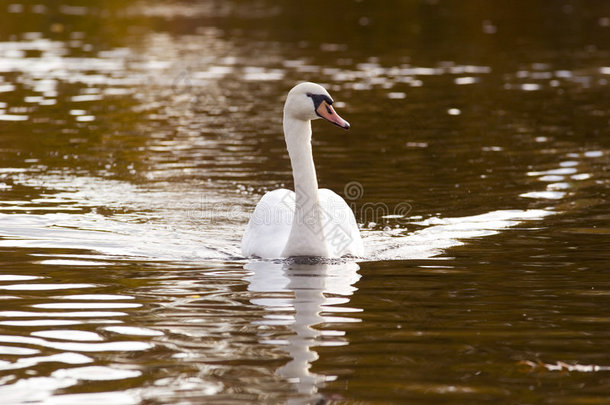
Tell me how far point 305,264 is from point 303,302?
145cm

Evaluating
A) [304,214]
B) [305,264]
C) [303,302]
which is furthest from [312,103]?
[303,302]

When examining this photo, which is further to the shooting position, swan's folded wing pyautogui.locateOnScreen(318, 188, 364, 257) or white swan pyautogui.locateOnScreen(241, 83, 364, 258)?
swan's folded wing pyautogui.locateOnScreen(318, 188, 364, 257)

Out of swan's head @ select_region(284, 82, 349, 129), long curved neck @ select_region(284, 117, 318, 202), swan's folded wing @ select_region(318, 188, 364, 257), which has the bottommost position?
Answer: swan's folded wing @ select_region(318, 188, 364, 257)

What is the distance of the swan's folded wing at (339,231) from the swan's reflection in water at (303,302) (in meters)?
0.20

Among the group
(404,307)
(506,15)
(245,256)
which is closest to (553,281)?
(404,307)

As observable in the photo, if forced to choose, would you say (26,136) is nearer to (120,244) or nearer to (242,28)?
(120,244)

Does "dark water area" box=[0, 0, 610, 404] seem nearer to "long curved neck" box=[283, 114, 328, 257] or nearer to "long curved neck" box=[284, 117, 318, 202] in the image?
"long curved neck" box=[283, 114, 328, 257]

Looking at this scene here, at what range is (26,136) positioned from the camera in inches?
730

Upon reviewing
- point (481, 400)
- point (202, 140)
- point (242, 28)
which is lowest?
point (481, 400)

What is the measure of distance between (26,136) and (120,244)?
8143 millimetres

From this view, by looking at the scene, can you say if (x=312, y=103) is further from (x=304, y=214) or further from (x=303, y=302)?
(x=303, y=302)

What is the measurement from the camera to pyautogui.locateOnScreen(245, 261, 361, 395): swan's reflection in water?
22.3 feet

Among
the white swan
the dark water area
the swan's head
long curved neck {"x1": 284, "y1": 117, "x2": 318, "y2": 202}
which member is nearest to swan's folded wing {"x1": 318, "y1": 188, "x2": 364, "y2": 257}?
the white swan

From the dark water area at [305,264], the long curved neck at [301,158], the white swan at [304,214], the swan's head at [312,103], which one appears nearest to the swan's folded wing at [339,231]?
the white swan at [304,214]
